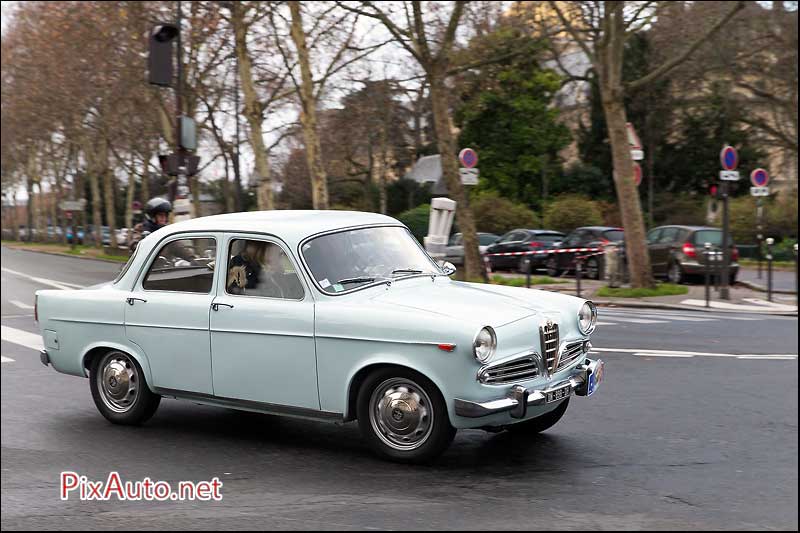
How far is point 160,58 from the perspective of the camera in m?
17.5

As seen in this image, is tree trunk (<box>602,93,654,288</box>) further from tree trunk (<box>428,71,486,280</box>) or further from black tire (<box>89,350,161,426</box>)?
black tire (<box>89,350,161,426</box>)

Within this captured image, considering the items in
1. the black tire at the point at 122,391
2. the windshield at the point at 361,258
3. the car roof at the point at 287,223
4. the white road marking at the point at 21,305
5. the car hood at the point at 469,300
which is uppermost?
the car roof at the point at 287,223

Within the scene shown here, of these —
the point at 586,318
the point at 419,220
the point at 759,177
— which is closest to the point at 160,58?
the point at 586,318

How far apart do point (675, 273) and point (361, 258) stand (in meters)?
19.6

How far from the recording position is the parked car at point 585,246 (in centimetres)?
2778

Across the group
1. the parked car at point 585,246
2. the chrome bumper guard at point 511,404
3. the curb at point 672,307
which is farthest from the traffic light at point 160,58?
the parked car at point 585,246

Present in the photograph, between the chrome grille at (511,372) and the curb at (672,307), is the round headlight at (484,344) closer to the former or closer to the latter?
the chrome grille at (511,372)

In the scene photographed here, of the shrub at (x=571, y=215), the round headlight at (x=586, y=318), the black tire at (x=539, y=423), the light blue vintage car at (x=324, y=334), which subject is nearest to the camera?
the light blue vintage car at (x=324, y=334)

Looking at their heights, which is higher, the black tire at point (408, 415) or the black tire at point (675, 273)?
the black tire at point (408, 415)

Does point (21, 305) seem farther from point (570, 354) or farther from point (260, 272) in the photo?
point (570, 354)

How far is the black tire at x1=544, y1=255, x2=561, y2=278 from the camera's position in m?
29.3

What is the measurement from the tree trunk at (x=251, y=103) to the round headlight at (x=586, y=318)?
82.5ft

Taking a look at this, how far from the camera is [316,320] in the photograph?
21.7 ft

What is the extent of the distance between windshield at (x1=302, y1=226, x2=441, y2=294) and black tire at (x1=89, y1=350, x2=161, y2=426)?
1.79m
